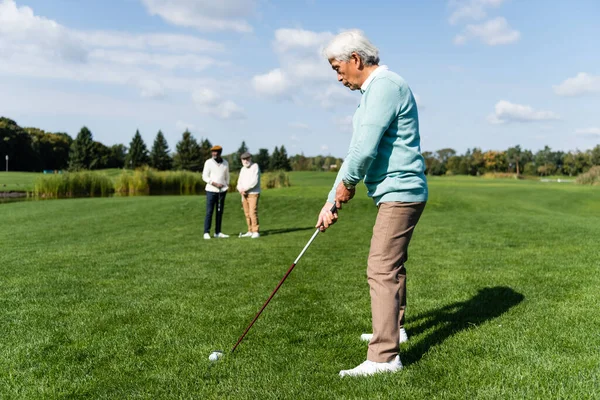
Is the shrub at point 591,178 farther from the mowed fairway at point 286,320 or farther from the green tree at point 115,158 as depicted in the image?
the green tree at point 115,158

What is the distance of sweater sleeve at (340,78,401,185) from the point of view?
3262 millimetres

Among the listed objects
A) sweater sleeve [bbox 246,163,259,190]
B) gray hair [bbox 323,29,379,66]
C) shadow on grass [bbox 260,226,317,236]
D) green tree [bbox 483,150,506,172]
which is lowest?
shadow on grass [bbox 260,226,317,236]

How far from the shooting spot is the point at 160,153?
87562 mm

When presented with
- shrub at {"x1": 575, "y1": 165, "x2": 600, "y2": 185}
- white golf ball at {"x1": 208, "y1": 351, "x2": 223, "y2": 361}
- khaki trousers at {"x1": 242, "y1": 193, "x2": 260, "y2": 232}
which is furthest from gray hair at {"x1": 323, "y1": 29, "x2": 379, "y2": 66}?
shrub at {"x1": 575, "y1": 165, "x2": 600, "y2": 185}

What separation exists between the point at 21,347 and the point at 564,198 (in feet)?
87.0

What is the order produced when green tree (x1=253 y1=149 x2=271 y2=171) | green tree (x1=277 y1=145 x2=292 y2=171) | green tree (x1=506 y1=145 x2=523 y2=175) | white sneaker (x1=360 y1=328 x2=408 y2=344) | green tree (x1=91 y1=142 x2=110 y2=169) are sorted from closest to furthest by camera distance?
white sneaker (x1=360 y1=328 x2=408 y2=344)
green tree (x1=91 y1=142 x2=110 y2=169)
green tree (x1=277 y1=145 x2=292 y2=171)
green tree (x1=253 y1=149 x2=271 y2=171)
green tree (x1=506 y1=145 x2=523 y2=175)

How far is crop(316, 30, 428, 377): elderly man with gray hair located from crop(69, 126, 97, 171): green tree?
77307mm

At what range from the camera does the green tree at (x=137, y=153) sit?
84.4 metres

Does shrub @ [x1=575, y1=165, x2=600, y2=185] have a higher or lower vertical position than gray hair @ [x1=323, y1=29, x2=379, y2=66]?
lower

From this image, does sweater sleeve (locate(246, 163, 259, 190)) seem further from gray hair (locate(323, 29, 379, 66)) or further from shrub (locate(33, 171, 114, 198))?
shrub (locate(33, 171, 114, 198))

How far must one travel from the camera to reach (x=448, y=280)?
664 centimetres

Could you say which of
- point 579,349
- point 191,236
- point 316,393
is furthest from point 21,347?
point 191,236

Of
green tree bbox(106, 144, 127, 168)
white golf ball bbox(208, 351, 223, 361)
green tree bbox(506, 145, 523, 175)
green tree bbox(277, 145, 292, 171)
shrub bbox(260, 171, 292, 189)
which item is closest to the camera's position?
white golf ball bbox(208, 351, 223, 361)

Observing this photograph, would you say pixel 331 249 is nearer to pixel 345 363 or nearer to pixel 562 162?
pixel 345 363
